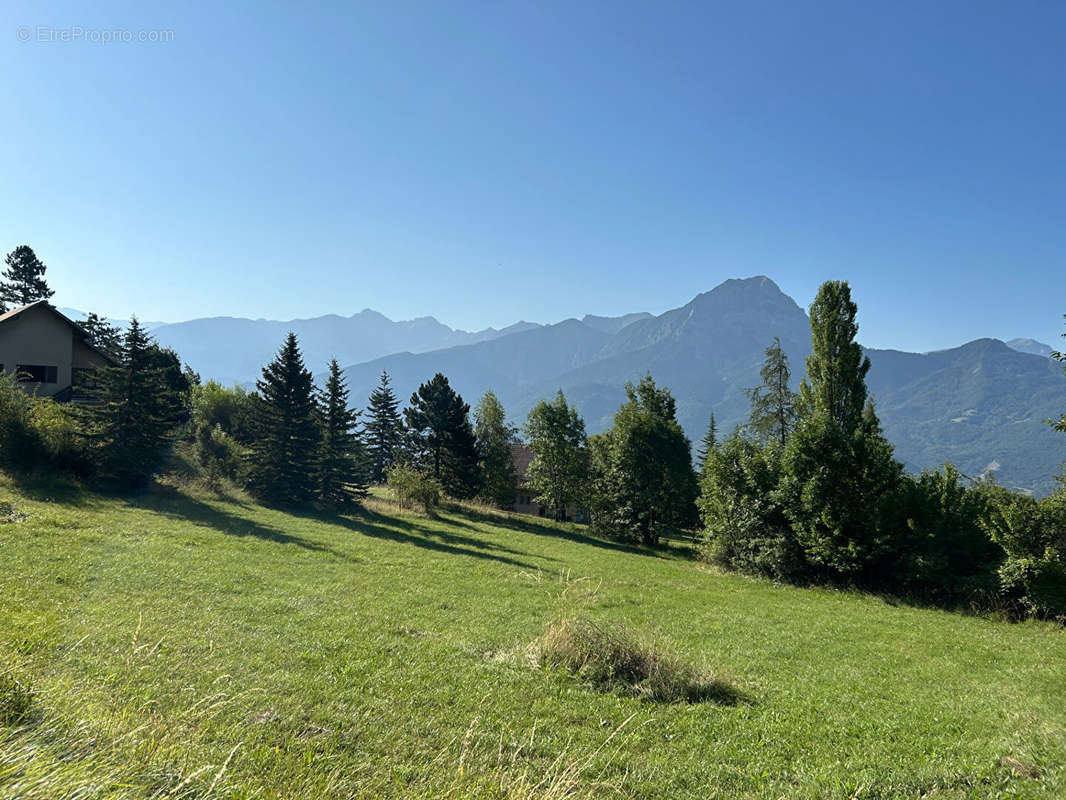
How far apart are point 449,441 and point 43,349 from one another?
34.9 metres

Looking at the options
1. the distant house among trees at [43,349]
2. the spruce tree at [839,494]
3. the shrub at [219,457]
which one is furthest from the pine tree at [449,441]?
the spruce tree at [839,494]

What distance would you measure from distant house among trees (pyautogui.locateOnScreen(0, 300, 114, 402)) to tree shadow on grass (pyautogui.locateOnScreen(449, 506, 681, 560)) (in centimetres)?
3165

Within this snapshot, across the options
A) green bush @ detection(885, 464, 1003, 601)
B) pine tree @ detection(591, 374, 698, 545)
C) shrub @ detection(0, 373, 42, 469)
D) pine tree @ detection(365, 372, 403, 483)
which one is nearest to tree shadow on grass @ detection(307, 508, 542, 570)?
shrub @ detection(0, 373, 42, 469)

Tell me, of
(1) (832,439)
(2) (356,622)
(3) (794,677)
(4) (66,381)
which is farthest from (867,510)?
(4) (66,381)

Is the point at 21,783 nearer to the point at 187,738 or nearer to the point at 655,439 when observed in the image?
the point at 187,738

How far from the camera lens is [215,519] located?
2522cm

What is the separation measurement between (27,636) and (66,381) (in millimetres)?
43786

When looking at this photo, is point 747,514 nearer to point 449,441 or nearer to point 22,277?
point 449,441

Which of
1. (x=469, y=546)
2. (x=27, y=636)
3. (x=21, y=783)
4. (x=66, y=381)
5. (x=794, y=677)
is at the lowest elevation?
(x=469, y=546)

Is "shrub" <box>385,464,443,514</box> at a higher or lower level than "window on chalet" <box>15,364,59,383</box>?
lower

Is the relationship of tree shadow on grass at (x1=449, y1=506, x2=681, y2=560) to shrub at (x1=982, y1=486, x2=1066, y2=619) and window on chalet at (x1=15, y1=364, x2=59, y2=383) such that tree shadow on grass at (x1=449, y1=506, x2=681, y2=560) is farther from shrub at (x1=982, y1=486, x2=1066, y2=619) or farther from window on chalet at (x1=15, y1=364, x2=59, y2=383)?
window on chalet at (x1=15, y1=364, x2=59, y2=383)

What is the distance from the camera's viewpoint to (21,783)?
277cm

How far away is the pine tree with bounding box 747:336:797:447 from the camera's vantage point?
137ft

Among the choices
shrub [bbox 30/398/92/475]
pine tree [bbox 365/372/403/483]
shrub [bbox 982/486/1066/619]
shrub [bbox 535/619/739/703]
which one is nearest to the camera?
shrub [bbox 535/619/739/703]
